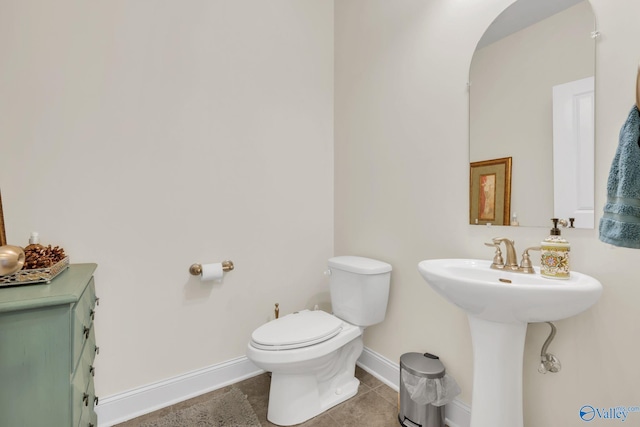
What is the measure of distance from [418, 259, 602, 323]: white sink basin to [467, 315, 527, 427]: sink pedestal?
10 centimetres

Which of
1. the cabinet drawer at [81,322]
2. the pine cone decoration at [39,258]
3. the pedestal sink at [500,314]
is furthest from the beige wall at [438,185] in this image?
the pine cone decoration at [39,258]

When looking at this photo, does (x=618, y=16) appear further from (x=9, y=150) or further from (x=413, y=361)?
(x=9, y=150)

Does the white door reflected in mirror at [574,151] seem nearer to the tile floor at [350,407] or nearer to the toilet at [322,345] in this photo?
the toilet at [322,345]

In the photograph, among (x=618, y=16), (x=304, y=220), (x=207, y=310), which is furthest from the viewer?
(x=304, y=220)

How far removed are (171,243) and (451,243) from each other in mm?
1518

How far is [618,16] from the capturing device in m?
0.99

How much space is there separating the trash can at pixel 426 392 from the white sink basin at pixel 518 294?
1.57 feet

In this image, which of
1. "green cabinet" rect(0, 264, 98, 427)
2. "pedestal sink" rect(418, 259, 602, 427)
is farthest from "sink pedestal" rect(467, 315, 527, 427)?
"green cabinet" rect(0, 264, 98, 427)

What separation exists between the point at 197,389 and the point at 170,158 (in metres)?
1.35

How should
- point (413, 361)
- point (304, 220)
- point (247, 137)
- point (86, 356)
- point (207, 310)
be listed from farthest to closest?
point (304, 220) → point (247, 137) → point (207, 310) → point (413, 361) → point (86, 356)

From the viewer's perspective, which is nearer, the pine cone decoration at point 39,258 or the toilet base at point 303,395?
the pine cone decoration at point 39,258

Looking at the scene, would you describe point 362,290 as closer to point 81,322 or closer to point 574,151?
point 574,151

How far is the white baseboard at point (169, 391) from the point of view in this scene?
150cm

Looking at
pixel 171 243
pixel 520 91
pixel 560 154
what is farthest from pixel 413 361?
pixel 171 243
